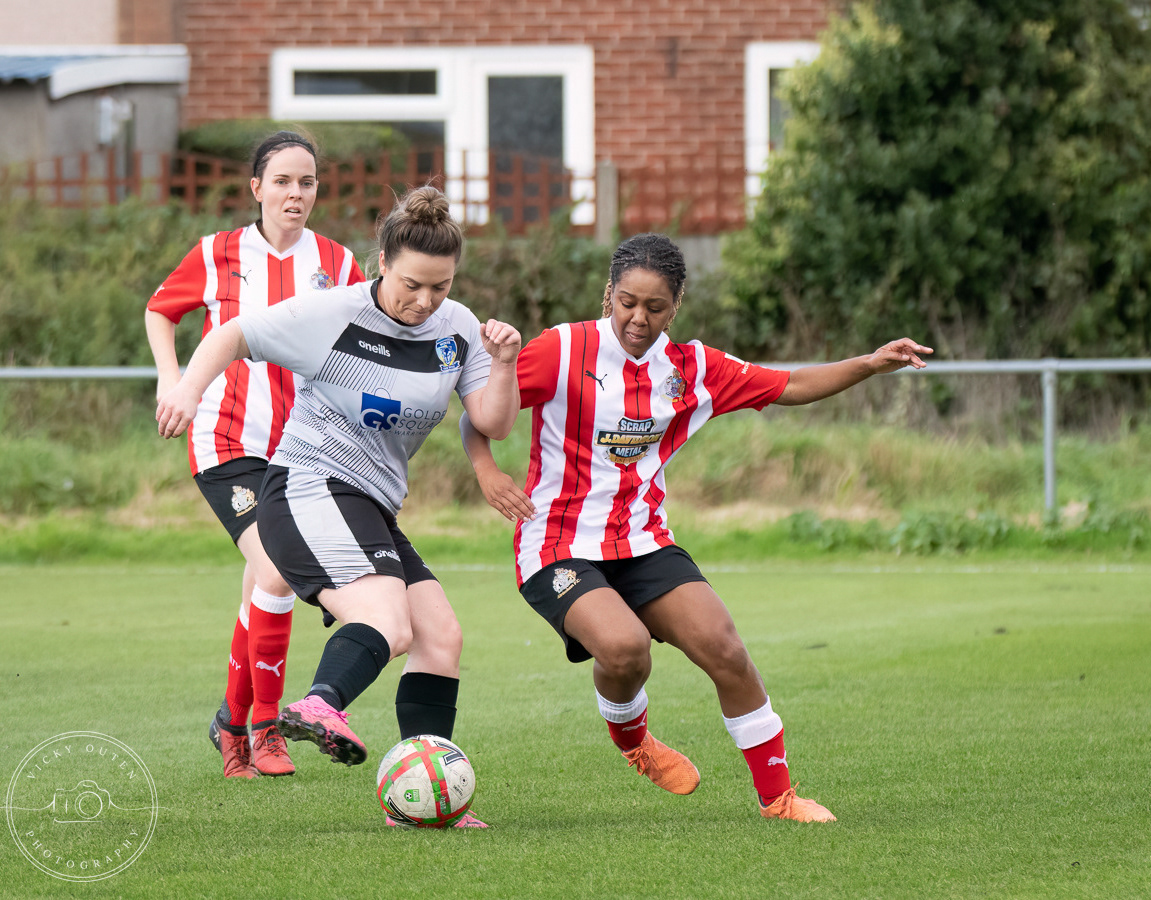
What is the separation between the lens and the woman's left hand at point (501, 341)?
3943 millimetres

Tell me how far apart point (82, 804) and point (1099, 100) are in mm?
11762

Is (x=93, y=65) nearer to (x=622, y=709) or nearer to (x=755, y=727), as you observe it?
(x=622, y=709)

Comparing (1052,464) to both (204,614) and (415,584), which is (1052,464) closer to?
(204,614)

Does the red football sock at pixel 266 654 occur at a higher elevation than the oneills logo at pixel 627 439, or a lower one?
lower

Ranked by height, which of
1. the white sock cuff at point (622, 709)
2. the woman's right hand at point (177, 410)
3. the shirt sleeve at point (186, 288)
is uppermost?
the shirt sleeve at point (186, 288)

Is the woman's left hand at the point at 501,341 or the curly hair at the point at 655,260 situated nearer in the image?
the woman's left hand at the point at 501,341

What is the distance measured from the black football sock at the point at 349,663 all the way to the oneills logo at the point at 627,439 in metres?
0.99

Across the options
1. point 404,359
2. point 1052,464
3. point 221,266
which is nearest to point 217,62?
point 1052,464

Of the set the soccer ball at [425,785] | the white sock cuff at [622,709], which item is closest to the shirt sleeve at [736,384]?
the white sock cuff at [622,709]

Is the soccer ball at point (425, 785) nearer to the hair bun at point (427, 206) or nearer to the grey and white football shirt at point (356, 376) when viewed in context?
the grey and white football shirt at point (356, 376)

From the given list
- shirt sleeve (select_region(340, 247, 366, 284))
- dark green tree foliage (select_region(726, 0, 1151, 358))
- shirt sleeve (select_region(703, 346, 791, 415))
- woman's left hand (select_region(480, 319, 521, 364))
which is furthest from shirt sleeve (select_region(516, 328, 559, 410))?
dark green tree foliage (select_region(726, 0, 1151, 358))

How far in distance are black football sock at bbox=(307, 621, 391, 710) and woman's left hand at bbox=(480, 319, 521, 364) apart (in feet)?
2.76

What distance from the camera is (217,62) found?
16969 mm

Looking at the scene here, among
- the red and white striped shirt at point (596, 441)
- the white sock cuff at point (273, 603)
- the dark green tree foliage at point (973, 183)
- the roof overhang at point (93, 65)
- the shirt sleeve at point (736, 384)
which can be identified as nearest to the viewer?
the red and white striped shirt at point (596, 441)
